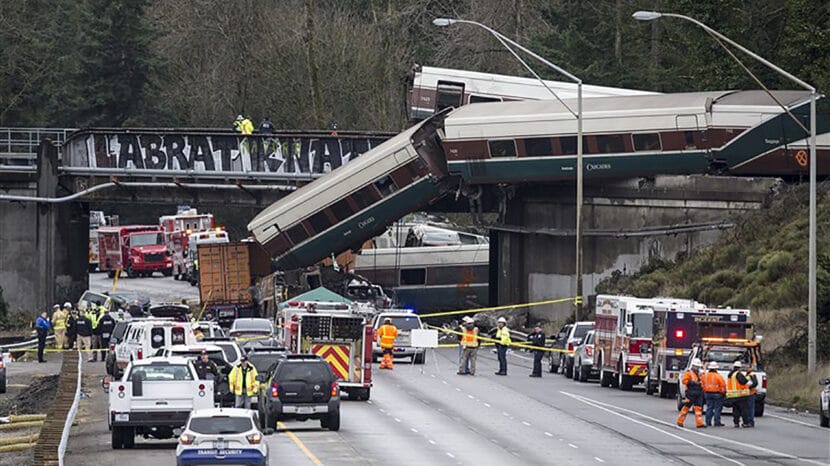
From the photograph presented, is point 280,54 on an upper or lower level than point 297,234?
upper

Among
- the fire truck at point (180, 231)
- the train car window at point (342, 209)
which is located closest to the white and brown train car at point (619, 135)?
the train car window at point (342, 209)

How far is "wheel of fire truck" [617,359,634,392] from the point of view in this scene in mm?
45969

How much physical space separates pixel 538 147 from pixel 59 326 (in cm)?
1774

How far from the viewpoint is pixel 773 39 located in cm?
7244

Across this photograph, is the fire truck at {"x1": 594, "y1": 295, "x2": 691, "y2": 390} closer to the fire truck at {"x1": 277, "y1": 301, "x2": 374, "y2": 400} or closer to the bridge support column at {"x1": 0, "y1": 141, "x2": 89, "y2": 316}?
the fire truck at {"x1": 277, "y1": 301, "x2": 374, "y2": 400}

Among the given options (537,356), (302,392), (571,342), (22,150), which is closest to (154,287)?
(22,150)

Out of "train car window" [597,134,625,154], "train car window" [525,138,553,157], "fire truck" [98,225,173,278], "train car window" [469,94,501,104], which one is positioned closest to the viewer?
"train car window" [597,134,625,154]

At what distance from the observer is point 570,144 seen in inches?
2475

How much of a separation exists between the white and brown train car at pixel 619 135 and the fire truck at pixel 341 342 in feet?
76.3

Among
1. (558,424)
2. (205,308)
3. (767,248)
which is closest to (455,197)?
(205,308)

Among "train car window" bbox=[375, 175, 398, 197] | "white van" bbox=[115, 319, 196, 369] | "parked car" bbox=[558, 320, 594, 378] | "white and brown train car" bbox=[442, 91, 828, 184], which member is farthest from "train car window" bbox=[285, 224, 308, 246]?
"white van" bbox=[115, 319, 196, 369]

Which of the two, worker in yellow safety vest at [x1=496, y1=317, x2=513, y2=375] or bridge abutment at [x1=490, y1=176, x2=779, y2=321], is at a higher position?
bridge abutment at [x1=490, y1=176, x2=779, y2=321]

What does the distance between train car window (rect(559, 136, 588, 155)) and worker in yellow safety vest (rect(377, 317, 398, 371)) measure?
1348 centimetres

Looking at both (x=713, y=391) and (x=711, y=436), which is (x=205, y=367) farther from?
(x=713, y=391)
